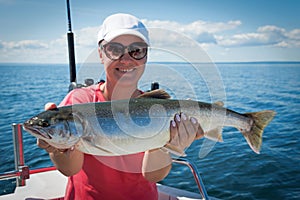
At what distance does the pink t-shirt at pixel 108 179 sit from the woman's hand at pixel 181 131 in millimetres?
325

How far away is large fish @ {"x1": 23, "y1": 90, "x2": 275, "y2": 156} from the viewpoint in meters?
2.23

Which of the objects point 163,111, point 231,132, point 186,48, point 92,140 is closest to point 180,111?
point 163,111

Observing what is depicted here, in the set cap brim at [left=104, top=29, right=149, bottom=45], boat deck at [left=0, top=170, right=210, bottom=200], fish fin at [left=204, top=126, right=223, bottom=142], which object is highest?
cap brim at [left=104, top=29, right=149, bottom=45]

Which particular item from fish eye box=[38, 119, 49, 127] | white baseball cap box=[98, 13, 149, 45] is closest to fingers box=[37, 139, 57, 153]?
fish eye box=[38, 119, 49, 127]

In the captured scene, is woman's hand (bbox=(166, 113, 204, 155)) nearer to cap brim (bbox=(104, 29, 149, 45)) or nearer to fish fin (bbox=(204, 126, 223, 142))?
fish fin (bbox=(204, 126, 223, 142))

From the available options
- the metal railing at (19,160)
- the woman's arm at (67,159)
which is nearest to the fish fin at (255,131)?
the woman's arm at (67,159)

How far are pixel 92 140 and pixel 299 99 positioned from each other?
68.3 feet

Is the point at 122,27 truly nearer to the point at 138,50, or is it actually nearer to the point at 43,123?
the point at 138,50

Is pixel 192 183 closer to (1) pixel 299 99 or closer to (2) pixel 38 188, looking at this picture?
(2) pixel 38 188

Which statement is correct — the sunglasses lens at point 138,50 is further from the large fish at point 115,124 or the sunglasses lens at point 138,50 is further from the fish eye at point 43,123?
the fish eye at point 43,123

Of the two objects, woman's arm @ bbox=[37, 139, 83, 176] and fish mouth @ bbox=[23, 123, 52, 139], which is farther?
woman's arm @ bbox=[37, 139, 83, 176]

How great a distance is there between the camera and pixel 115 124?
2354mm

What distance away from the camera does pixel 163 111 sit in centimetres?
255

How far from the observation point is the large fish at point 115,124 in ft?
7.31
